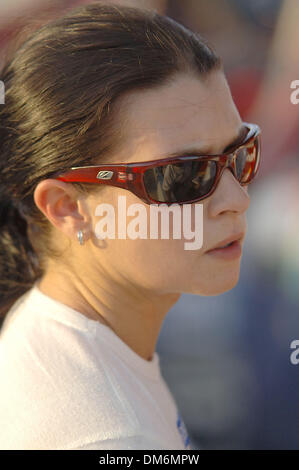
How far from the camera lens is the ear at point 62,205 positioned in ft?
3.50

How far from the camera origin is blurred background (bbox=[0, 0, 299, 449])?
1785mm

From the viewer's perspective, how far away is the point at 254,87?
1.96 metres

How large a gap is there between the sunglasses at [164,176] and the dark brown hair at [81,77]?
0.03 metres

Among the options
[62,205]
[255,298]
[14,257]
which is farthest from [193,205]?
[255,298]

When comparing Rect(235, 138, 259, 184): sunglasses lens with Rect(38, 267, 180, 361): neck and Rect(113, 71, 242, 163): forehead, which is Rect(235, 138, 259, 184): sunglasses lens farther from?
Rect(38, 267, 180, 361): neck

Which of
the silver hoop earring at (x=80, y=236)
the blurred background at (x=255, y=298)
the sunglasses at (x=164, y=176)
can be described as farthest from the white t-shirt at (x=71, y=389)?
the blurred background at (x=255, y=298)

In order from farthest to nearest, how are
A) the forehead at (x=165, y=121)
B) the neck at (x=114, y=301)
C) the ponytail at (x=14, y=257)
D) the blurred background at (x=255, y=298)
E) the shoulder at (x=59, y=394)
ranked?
the blurred background at (x=255, y=298) < the ponytail at (x=14, y=257) < the neck at (x=114, y=301) < the forehead at (x=165, y=121) < the shoulder at (x=59, y=394)

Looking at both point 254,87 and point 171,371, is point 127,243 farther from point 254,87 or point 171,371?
point 171,371

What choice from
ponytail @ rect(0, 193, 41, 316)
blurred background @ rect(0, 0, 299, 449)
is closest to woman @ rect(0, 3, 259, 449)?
ponytail @ rect(0, 193, 41, 316)

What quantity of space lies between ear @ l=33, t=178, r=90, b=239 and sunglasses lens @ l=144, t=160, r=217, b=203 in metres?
0.17

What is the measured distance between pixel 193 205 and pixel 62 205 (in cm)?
30

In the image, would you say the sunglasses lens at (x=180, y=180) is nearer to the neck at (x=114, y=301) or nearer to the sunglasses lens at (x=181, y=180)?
the sunglasses lens at (x=181, y=180)

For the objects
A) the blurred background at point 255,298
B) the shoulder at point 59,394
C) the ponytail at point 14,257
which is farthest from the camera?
the blurred background at point 255,298

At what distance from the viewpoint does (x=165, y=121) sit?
3.33ft
